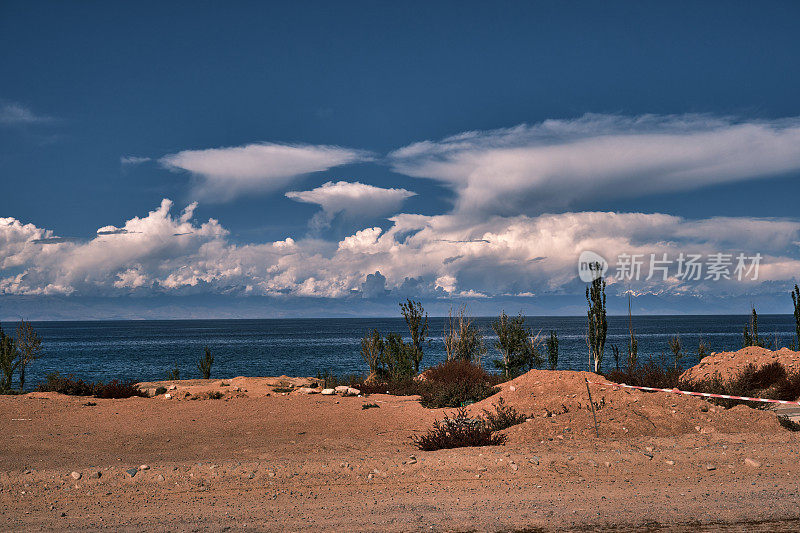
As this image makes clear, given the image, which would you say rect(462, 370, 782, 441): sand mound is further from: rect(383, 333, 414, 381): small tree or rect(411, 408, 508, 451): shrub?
rect(383, 333, 414, 381): small tree

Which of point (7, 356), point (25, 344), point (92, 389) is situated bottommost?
point (92, 389)

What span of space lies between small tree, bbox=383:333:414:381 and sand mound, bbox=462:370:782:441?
1049 cm

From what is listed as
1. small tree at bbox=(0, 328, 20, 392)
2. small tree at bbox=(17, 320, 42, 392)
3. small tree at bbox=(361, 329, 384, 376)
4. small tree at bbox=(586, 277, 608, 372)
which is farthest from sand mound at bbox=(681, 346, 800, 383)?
small tree at bbox=(17, 320, 42, 392)

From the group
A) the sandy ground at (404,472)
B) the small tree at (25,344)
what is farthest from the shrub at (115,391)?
the small tree at (25,344)

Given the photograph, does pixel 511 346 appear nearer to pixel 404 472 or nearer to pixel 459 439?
pixel 459 439

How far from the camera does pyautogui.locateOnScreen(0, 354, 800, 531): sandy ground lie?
742 centimetres

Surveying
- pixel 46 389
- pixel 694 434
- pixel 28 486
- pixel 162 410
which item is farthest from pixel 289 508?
pixel 46 389

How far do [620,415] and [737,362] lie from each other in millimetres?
10667

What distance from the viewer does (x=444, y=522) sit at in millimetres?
7203

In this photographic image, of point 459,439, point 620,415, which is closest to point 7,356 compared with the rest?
point 459,439

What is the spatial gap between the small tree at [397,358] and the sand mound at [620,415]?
10.5 m

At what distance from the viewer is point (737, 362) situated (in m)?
21.2

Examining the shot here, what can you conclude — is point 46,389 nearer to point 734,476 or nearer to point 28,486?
point 28,486

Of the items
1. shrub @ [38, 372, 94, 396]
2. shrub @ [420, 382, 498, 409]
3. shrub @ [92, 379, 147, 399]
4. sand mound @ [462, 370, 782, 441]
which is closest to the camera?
sand mound @ [462, 370, 782, 441]
